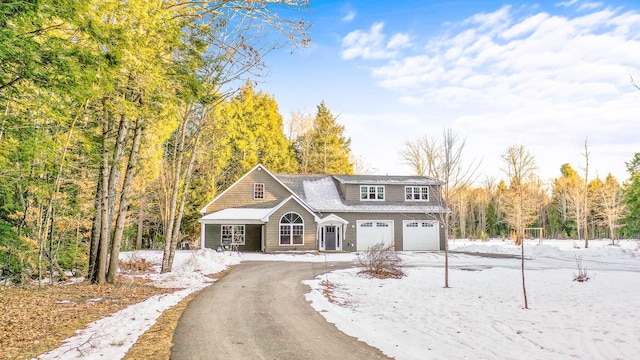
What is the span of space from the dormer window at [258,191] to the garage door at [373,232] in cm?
727

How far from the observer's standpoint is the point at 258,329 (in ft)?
21.1

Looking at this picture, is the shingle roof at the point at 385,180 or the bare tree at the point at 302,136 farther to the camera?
the bare tree at the point at 302,136

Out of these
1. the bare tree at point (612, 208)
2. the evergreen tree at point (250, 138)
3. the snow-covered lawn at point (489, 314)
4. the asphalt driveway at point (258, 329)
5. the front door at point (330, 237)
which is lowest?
the snow-covered lawn at point (489, 314)

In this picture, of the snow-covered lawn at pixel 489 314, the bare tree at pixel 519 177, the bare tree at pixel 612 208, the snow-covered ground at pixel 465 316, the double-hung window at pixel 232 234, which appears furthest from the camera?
the bare tree at pixel 612 208

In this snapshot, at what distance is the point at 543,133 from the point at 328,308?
72.2 feet

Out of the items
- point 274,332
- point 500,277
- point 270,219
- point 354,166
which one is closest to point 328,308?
point 274,332

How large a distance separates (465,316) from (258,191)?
19.4 m

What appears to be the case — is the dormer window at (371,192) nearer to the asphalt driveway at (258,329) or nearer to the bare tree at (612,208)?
the asphalt driveway at (258,329)

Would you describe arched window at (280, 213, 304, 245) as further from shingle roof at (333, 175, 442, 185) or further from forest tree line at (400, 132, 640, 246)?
forest tree line at (400, 132, 640, 246)

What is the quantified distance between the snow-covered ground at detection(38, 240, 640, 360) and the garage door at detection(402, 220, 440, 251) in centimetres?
1192

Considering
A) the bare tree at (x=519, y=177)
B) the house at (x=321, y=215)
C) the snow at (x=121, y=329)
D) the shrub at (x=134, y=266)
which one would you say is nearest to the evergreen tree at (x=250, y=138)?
the house at (x=321, y=215)

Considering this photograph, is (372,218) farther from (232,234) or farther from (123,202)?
(123,202)

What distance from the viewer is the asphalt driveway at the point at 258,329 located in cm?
520

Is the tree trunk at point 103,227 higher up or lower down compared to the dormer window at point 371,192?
lower down
